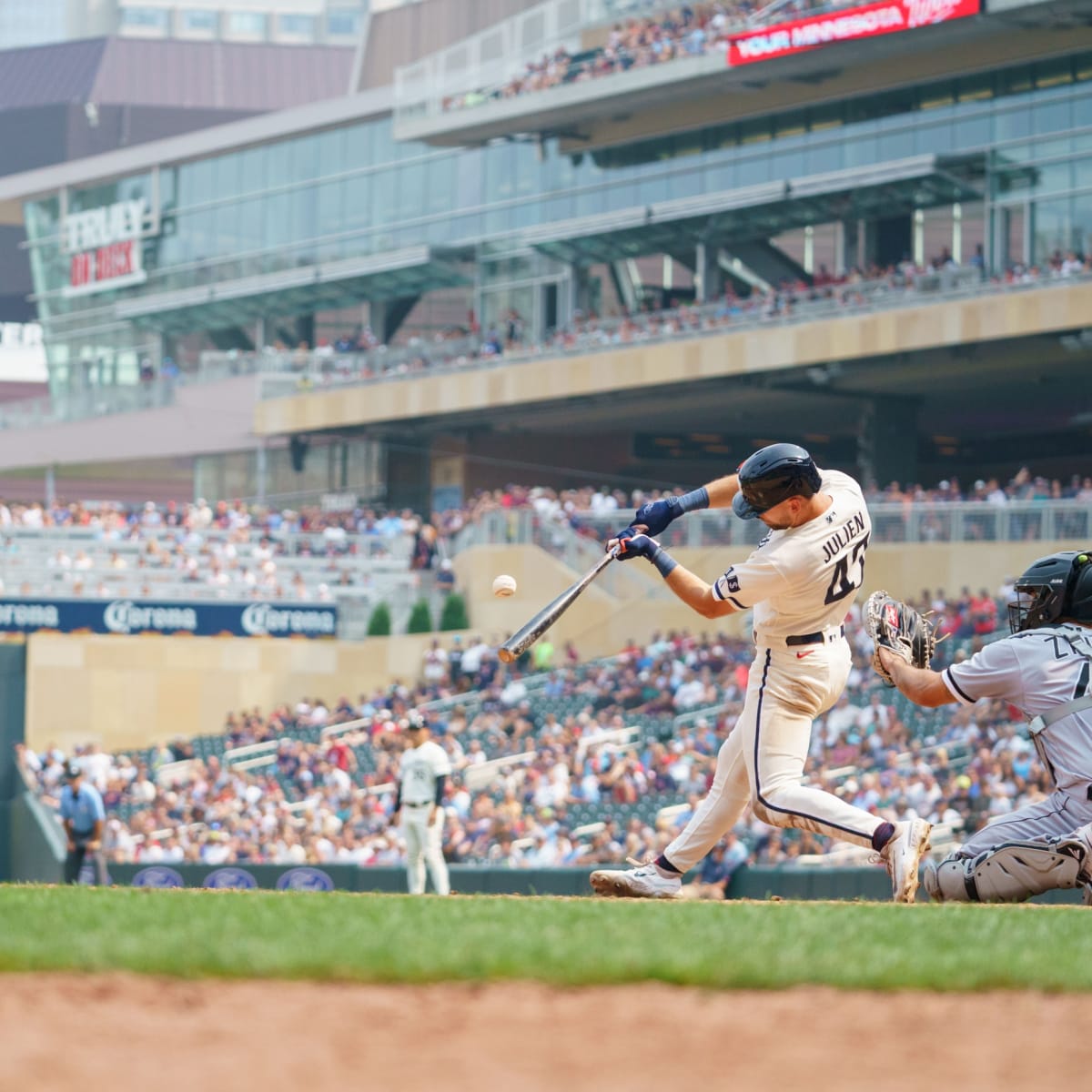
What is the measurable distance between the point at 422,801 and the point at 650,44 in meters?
25.6

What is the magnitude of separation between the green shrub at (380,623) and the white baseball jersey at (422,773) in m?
16.6

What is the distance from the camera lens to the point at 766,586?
706cm

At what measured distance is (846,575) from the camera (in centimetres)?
729

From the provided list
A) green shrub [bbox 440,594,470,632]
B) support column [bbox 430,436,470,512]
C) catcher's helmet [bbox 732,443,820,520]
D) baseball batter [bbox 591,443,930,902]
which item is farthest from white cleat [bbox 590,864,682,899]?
support column [bbox 430,436,470,512]

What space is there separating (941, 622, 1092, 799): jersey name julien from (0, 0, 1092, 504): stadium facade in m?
23.4

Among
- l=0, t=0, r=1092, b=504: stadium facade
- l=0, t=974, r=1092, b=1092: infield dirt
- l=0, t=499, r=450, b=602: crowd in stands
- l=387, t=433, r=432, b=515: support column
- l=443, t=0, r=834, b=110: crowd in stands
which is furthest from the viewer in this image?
l=387, t=433, r=432, b=515: support column

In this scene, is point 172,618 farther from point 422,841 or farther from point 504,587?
point 504,587

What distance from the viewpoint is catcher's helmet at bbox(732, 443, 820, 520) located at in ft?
23.3

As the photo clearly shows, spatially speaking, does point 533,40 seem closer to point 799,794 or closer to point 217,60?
point 799,794

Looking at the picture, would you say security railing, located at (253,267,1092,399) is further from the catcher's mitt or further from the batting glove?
the batting glove

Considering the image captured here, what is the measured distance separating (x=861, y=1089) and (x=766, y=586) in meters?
3.35

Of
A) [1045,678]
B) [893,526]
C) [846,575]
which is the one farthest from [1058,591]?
[893,526]

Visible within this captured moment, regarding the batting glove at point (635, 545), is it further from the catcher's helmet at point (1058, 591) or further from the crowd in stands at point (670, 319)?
the crowd in stands at point (670, 319)

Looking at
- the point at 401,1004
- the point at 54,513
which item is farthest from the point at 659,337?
the point at 401,1004
